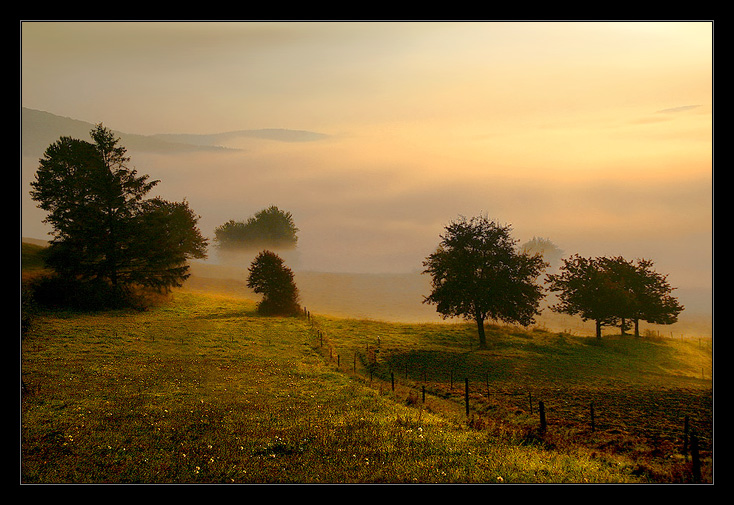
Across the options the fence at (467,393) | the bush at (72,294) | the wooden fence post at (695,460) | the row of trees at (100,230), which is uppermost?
the row of trees at (100,230)

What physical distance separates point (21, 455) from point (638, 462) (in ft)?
79.4

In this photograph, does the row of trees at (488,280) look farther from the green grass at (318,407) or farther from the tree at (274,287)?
the tree at (274,287)

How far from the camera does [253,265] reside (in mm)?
64250

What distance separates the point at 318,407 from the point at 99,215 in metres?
42.8

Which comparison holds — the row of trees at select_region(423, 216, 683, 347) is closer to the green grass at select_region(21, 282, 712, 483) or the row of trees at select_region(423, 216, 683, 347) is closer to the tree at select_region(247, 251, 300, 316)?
the green grass at select_region(21, 282, 712, 483)

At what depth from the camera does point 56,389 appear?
2672cm

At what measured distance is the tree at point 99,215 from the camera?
5338cm

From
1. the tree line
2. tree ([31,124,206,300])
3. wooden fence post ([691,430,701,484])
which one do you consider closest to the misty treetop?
the tree line

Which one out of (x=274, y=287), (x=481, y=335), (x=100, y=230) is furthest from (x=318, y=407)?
(x=100, y=230)

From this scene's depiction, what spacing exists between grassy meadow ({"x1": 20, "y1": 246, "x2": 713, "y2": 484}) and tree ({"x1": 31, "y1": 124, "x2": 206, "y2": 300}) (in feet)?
21.4

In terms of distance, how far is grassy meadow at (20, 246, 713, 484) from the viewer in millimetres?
17188

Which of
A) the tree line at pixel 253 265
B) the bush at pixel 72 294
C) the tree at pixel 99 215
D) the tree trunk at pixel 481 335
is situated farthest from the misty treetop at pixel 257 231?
the tree trunk at pixel 481 335

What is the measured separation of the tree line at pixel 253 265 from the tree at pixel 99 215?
10 cm

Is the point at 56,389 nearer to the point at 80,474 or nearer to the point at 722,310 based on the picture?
the point at 80,474
